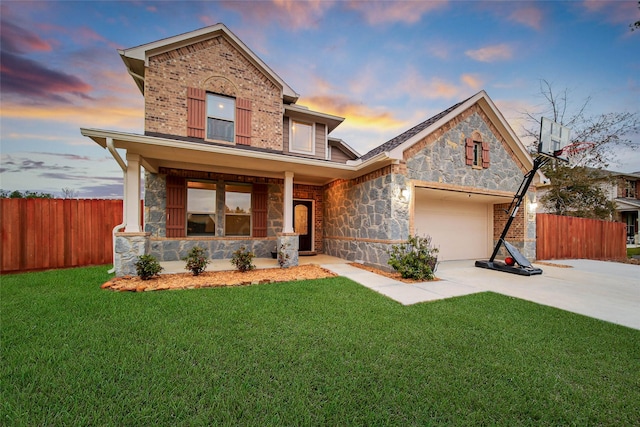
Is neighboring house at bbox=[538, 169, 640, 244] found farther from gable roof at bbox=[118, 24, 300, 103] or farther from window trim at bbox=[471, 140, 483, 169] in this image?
gable roof at bbox=[118, 24, 300, 103]

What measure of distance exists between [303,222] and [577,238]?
40.2 feet

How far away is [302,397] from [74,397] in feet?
5.66

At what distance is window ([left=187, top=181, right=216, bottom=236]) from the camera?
8375 mm

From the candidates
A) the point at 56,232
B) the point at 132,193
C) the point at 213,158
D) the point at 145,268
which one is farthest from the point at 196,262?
the point at 56,232

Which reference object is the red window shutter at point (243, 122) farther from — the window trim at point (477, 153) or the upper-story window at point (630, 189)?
the upper-story window at point (630, 189)

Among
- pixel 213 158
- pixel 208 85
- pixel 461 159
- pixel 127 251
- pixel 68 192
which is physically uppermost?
pixel 208 85

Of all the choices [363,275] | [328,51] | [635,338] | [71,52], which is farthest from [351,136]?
[635,338]

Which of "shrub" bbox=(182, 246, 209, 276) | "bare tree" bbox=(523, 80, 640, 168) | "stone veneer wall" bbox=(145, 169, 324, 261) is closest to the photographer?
"shrub" bbox=(182, 246, 209, 276)

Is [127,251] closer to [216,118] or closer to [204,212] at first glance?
[204,212]

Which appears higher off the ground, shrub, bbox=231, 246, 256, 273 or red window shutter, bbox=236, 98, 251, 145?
red window shutter, bbox=236, 98, 251, 145

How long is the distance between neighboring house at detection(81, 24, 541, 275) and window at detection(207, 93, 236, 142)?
0.03 meters

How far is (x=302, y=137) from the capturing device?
10.1 meters

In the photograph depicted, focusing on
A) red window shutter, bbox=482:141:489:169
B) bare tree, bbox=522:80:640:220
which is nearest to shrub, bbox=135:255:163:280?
red window shutter, bbox=482:141:489:169

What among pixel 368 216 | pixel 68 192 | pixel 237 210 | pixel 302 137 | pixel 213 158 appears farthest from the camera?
pixel 68 192
